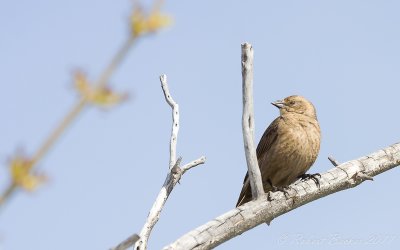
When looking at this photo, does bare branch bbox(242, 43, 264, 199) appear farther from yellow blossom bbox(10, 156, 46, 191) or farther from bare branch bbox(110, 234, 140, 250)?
yellow blossom bbox(10, 156, 46, 191)

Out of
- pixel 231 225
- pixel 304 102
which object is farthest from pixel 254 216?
pixel 304 102

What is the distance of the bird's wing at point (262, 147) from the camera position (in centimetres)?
654

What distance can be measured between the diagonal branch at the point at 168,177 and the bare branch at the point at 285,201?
1.82 feet

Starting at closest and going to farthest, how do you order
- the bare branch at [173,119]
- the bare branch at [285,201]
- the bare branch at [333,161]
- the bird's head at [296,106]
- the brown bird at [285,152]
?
the bare branch at [285,201]
the bare branch at [173,119]
the bare branch at [333,161]
the brown bird at [285,152]
the bird's head at [296,106]

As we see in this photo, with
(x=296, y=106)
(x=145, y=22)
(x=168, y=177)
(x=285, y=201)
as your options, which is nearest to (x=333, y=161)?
(x=285, y=201)

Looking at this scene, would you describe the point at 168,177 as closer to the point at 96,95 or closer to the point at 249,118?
the point at 249,118

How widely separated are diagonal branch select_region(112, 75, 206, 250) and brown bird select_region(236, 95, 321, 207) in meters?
1.46

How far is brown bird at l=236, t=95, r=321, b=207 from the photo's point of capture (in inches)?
257

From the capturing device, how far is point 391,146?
6227 mm

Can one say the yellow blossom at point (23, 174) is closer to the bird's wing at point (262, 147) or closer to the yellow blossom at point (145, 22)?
the yellow blossom at point (145, 22)

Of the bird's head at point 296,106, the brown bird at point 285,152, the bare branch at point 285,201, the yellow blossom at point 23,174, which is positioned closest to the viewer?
the yellow blossom at point 23,174

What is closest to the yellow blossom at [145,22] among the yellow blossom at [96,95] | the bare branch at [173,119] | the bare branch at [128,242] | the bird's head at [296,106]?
the yellow blossom at [96,95]

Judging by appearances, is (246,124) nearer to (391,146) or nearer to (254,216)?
(254,216)

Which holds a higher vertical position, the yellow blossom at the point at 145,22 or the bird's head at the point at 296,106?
the bird's head at the point at 296,106
